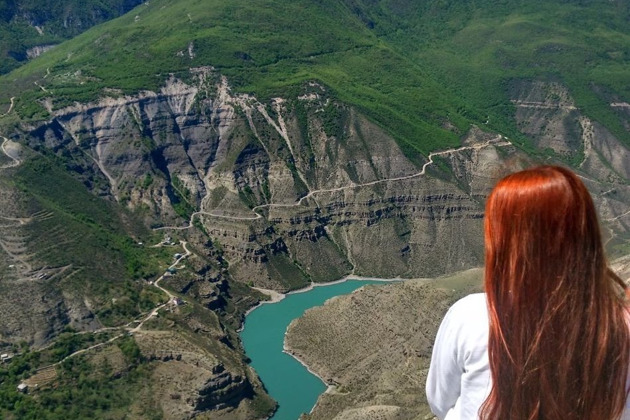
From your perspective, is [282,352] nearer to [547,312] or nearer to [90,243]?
[90,243]

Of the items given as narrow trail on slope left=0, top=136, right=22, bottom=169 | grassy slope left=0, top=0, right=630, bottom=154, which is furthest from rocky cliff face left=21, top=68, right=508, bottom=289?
narrow trail on slope left=0, top=136, right=22, bottom=169

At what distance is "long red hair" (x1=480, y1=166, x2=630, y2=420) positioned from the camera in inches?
171

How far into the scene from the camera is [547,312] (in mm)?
4375

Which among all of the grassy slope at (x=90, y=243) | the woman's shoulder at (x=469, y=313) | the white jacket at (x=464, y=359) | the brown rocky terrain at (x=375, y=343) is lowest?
the brown rocky terrain at (x=375, y=343)

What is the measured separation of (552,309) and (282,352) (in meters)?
Answer: 59.7

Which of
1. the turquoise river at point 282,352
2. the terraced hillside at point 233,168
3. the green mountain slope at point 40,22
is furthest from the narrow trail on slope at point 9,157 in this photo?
the green mountain slope at point 40,22

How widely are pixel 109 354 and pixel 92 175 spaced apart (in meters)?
40.8

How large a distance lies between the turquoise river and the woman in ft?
165

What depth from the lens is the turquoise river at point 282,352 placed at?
5578 cm

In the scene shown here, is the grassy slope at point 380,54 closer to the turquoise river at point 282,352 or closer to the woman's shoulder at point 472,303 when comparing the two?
the turquoise river at point 282,352

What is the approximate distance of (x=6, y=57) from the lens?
150 meters

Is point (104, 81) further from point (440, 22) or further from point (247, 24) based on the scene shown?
point (440, 22)

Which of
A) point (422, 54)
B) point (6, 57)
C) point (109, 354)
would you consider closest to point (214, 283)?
point (109, 354)

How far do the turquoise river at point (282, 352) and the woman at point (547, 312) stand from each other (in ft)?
165
